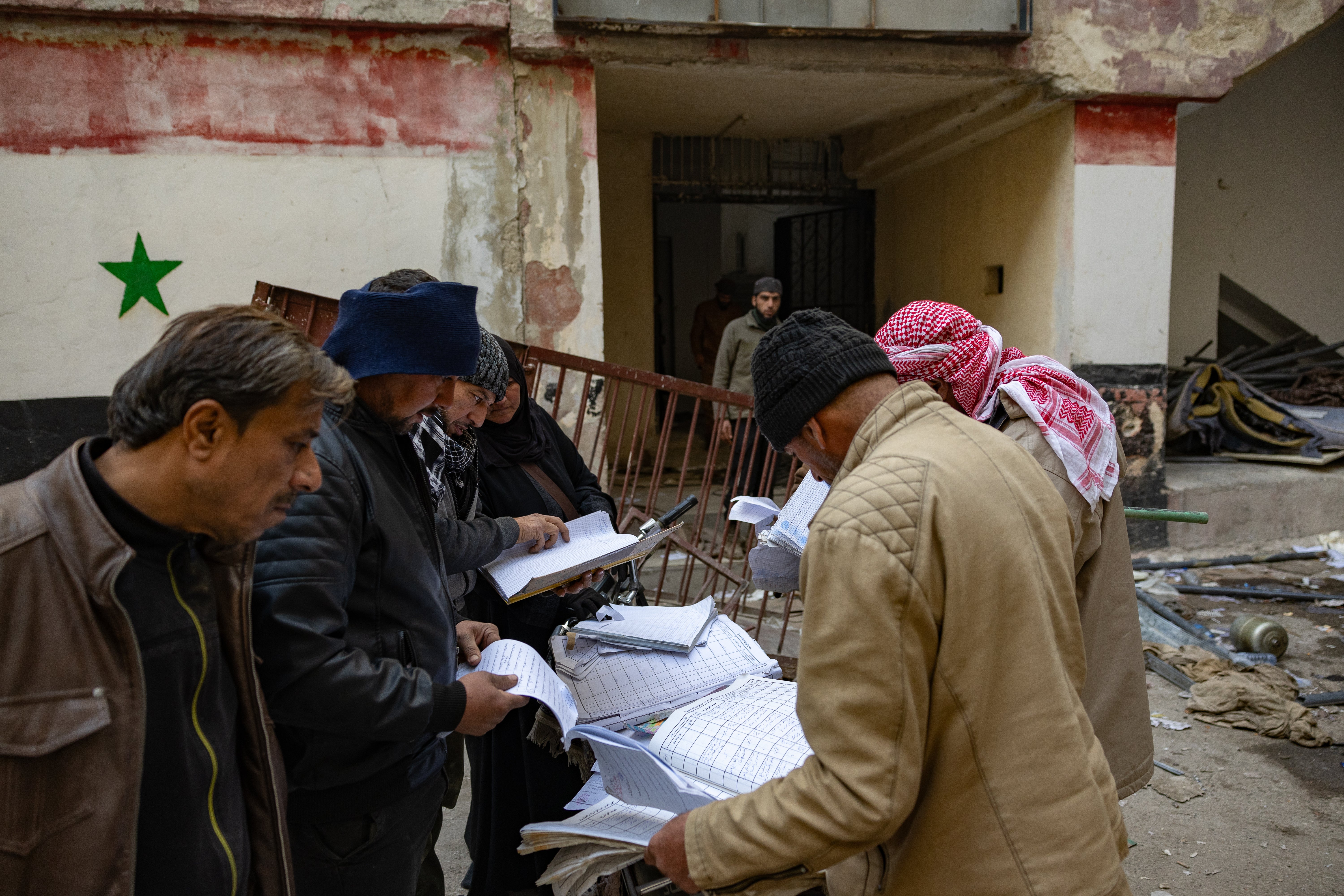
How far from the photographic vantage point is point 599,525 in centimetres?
237

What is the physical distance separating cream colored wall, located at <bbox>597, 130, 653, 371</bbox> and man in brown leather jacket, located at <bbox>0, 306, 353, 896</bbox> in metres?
6.43

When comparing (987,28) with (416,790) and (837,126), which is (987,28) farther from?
(416,790)

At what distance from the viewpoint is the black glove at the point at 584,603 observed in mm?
2295

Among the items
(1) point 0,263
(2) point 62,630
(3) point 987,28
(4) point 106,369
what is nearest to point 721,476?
(3) point 987,28

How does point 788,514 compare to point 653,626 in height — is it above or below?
above

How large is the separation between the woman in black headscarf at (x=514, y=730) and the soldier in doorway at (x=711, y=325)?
20.2ft

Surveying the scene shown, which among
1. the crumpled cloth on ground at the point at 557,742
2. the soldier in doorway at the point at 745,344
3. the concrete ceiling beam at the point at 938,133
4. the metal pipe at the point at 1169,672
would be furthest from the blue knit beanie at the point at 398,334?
the concrete ceiling beam at the point at 938,133

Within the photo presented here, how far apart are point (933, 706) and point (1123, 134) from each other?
5.91 m

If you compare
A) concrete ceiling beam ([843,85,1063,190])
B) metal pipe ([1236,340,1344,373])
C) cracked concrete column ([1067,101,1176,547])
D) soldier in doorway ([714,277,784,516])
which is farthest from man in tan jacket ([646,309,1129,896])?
metal pipe ([1236,340,1344,373])

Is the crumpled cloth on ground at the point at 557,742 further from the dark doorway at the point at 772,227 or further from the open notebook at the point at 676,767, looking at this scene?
the dark doorway at the point at 772,227

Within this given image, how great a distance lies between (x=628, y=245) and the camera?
25.0 feet

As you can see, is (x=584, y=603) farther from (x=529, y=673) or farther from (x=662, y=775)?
(x=662, y=775)

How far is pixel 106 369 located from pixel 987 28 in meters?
5.52

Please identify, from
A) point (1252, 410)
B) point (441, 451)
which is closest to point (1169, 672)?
point (441, 451)
